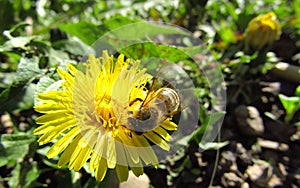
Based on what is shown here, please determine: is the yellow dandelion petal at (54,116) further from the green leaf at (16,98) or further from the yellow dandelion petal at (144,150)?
the green leaf at (16,98)

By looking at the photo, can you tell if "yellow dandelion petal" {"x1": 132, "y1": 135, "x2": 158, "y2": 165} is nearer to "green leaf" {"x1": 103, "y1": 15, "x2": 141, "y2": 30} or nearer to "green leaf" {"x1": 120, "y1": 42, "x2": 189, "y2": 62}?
"green leaf" {"x1": 120, "y1": 42, "x2": 189, "y2": 62}

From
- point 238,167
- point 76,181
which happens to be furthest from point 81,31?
point 238,167

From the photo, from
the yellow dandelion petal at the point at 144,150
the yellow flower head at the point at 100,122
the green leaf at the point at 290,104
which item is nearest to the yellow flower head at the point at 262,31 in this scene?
the green leaf at the point at 290,104

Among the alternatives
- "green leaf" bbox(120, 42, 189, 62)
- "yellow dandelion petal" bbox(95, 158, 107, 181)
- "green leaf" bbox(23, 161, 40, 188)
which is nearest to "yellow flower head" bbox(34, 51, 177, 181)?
"yellow dandelion petal" bbox(95, 158, 107, 181)

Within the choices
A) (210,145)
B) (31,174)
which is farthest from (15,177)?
(210,145)

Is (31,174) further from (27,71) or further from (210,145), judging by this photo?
(210,145)

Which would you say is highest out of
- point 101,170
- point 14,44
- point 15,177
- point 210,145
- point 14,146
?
point 14,44
